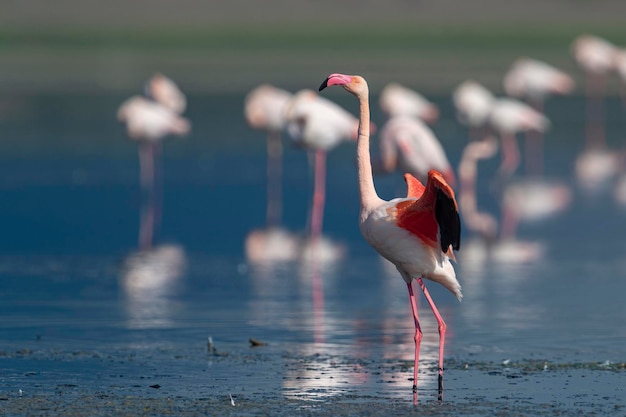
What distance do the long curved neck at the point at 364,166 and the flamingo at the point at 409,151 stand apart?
4398 mm

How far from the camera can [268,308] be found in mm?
7707

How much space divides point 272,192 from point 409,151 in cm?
231

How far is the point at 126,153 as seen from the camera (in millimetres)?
16156

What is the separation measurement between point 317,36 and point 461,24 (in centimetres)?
693

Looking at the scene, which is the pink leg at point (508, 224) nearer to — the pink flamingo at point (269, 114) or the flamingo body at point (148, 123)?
the pink flamingo at point (269, 114)

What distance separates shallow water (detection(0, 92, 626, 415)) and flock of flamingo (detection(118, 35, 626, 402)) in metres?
0.20

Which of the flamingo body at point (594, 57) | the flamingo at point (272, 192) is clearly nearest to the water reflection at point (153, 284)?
the flamingo at point (272, 192)

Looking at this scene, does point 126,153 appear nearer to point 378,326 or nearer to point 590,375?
point 378,326

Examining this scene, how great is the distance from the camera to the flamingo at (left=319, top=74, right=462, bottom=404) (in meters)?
5.88

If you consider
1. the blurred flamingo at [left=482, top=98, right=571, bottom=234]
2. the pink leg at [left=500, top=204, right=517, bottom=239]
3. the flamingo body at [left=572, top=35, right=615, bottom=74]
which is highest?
the flamingo body at [left=572, top=35, right=615, bottom=74]

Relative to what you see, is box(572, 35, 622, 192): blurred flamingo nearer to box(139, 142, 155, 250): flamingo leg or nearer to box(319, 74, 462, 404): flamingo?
box(139, 142, 155, 250): flamingo leg

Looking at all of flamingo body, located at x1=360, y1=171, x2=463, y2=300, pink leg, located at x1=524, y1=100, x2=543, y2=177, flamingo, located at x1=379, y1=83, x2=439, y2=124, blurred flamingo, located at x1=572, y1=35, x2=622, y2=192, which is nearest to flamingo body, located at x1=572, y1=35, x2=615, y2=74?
blurred flamingo, located at x1=572, y1=35, x2=622, y2=192

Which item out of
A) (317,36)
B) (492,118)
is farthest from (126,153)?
(317,36)

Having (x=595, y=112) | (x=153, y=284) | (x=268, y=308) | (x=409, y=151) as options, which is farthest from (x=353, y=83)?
(x=595, y=112)
